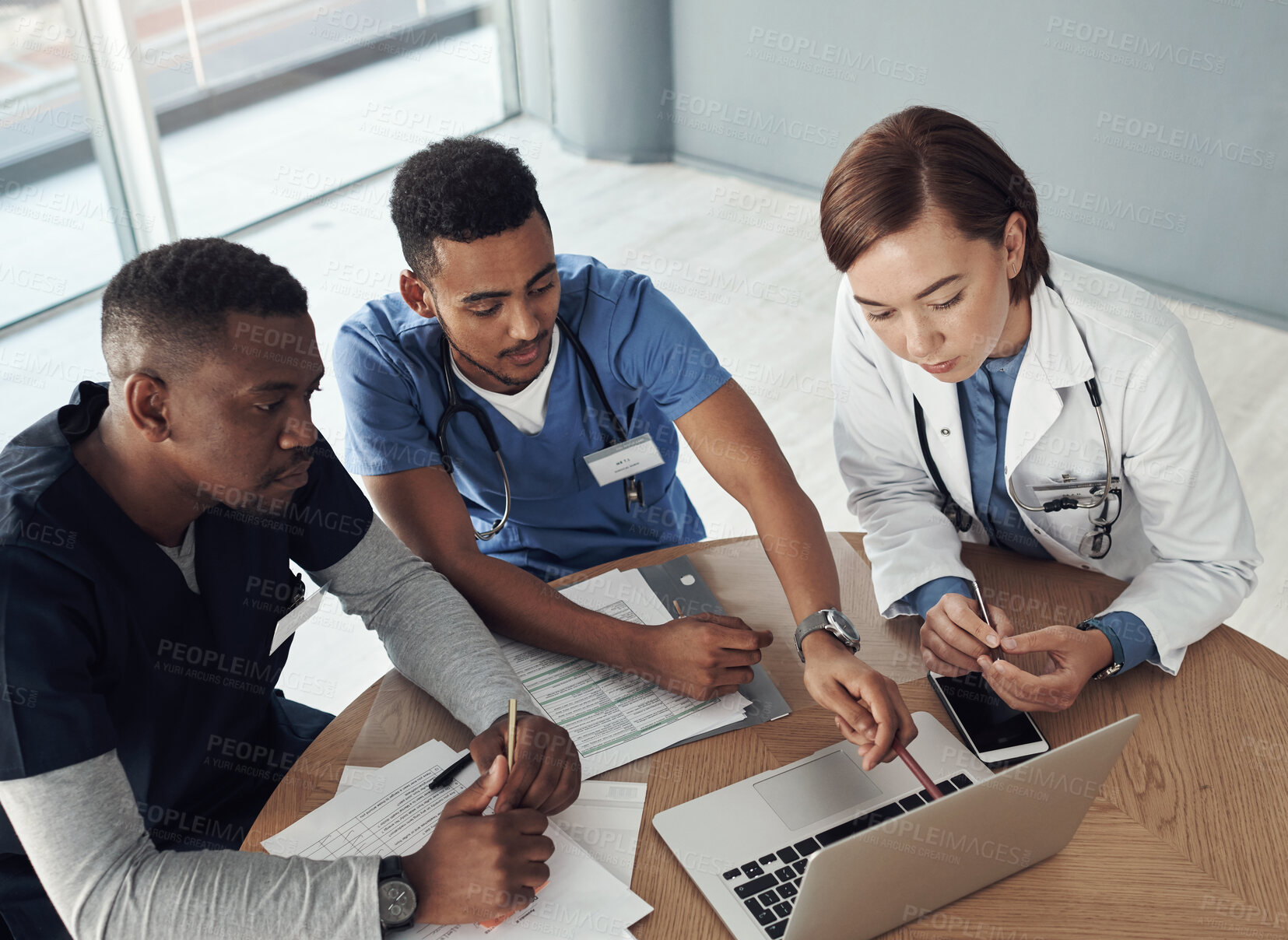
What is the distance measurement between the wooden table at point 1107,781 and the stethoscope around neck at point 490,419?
1.11 feet

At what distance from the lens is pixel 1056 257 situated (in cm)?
167

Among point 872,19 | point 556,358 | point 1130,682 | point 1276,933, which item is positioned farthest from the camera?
point 872,19

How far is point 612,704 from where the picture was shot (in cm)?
142

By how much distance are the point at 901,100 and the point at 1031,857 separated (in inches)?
151

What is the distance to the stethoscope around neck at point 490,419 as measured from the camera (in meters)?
1.72

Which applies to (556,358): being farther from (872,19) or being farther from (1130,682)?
(872,19)

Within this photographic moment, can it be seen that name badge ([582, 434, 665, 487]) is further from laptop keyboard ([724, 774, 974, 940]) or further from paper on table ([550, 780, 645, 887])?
laptop keyboard ([724, 774, 974, 940])

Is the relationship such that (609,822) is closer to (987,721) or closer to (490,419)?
(987,721)

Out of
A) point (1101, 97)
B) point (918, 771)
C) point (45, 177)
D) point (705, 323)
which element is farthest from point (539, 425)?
point (45, 177)

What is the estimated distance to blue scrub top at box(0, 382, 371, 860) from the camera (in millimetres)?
1113

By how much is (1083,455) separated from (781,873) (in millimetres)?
814

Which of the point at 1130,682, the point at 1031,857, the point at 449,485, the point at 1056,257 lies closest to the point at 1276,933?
the point at 1031,857

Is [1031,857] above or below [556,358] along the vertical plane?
below

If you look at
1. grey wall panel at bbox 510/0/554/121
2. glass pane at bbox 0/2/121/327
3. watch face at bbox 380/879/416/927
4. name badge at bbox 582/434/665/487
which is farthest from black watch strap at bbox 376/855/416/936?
grey wall panel at bbox 510/0/554/121
